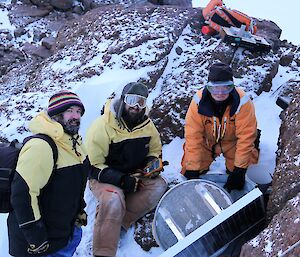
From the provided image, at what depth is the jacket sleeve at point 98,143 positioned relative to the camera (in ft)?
13.9

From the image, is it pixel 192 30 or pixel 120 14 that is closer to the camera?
pixel 192 30

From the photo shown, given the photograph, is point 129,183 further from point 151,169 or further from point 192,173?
point 192,173

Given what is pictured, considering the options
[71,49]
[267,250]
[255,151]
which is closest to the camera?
[267,250]

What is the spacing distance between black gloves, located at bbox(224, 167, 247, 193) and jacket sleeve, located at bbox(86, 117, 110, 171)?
1.30m

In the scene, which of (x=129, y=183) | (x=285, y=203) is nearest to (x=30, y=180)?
(x=129, y=183)

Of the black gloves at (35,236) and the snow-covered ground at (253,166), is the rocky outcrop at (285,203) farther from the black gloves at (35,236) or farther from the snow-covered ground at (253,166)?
the black gloves at (35,236)

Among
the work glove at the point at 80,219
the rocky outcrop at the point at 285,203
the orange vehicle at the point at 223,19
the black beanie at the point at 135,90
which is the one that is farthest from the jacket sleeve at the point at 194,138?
the orange vehicle at the point at 223,19

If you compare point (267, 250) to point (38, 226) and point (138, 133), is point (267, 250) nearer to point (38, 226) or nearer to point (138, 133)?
point (38, 226)

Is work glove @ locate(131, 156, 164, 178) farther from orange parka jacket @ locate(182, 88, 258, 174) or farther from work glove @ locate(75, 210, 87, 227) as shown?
work glove @ locate(75, 210, 87, 227)

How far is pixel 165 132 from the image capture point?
5805mm

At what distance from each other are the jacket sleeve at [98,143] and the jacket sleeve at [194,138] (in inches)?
34.7

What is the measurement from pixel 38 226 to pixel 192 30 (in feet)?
18.7

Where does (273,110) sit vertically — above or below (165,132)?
above

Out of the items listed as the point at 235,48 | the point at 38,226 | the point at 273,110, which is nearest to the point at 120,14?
the point at 235,48
